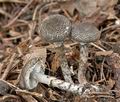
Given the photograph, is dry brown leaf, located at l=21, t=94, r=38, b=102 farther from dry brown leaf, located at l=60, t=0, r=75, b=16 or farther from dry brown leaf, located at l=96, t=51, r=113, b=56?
dry brown leaf, located at l=60, t=0, r=75, b=16

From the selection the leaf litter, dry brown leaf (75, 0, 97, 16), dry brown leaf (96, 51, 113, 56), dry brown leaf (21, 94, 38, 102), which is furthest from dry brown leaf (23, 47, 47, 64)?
dry brown leaf (75, 0, 97, 16)

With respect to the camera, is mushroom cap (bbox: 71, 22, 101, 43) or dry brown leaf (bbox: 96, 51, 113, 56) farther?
dry brown leaf (bbox: 96, 51, 113, 56)

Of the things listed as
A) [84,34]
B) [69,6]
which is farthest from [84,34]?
[69,6]

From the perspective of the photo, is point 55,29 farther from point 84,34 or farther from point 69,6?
point 69,6

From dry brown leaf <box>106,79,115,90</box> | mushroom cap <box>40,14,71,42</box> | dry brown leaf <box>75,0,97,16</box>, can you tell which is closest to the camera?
mushroom cap <box>40,14,71,42</box>

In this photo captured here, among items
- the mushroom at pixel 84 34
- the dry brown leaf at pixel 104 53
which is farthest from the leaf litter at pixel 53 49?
the mushroom at pixel 84 34

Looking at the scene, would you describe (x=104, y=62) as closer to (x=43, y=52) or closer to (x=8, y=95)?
(x=43, y=52)
